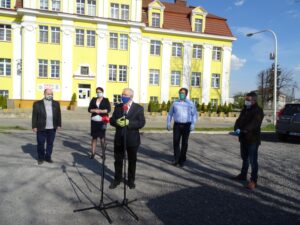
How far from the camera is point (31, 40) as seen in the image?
31.7m

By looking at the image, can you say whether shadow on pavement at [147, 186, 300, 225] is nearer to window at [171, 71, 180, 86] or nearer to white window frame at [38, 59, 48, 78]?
white window frame at [38, 59, 48, 78]

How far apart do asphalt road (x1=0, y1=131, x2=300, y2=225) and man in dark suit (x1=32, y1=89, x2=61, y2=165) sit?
41cm

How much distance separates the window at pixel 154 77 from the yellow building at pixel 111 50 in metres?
0.01

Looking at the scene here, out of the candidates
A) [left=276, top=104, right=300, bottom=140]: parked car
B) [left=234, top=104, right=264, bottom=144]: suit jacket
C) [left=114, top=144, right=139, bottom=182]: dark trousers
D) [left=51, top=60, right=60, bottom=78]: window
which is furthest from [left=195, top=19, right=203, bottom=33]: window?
[left=114, top=144, right=139, bottom=182]: dark trousers

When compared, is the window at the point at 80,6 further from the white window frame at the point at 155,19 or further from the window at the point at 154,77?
the window at the point at 154,77

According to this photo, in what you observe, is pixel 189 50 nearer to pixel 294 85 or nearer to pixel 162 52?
pixel 162 52

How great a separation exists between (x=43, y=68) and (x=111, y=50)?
7.47 m

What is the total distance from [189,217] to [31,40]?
31168mm

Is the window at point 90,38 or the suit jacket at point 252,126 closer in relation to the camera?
the suit jacket at point 252,126

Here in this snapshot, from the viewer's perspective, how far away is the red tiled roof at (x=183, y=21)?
123 ft

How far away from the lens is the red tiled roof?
123 ft

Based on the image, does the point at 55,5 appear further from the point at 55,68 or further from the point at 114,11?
the point at 55,68

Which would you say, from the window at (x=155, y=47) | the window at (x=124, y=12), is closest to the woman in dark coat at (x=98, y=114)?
the window at (x=124, y=12)

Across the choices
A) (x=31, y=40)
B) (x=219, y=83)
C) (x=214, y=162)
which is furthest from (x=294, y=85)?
(x=214, y=162)
